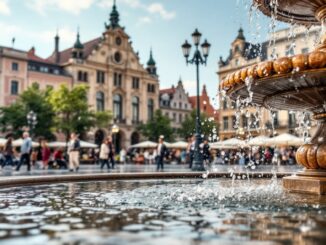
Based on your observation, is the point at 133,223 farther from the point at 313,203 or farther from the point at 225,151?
the point at 225,151

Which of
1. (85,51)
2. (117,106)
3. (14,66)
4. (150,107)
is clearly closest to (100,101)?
(117,106)

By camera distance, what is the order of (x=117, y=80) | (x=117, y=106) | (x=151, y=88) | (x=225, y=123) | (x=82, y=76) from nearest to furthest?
(x=82, y=76) < (x=225, y=123) < (x=117, y=80) < (x=117, y=106) < (x=151, y=88)

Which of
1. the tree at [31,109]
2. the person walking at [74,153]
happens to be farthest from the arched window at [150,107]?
the person walking at [74,153]

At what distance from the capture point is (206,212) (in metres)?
4.50

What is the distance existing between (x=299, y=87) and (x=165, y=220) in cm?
339

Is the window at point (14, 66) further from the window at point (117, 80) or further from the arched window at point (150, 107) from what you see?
the arched window at point (150, 107)

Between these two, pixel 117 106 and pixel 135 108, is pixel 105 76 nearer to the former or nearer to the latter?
pixel 117 106

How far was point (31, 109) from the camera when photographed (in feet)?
144

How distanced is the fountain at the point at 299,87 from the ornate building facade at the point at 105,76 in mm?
49499

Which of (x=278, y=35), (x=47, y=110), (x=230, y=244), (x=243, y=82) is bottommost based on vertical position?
(x=230, y=244)

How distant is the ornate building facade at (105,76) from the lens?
54281mm

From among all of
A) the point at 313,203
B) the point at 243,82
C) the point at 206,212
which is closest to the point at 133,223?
the point at 206,212

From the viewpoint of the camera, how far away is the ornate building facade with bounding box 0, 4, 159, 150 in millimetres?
54281

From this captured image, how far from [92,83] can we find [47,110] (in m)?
16.8
